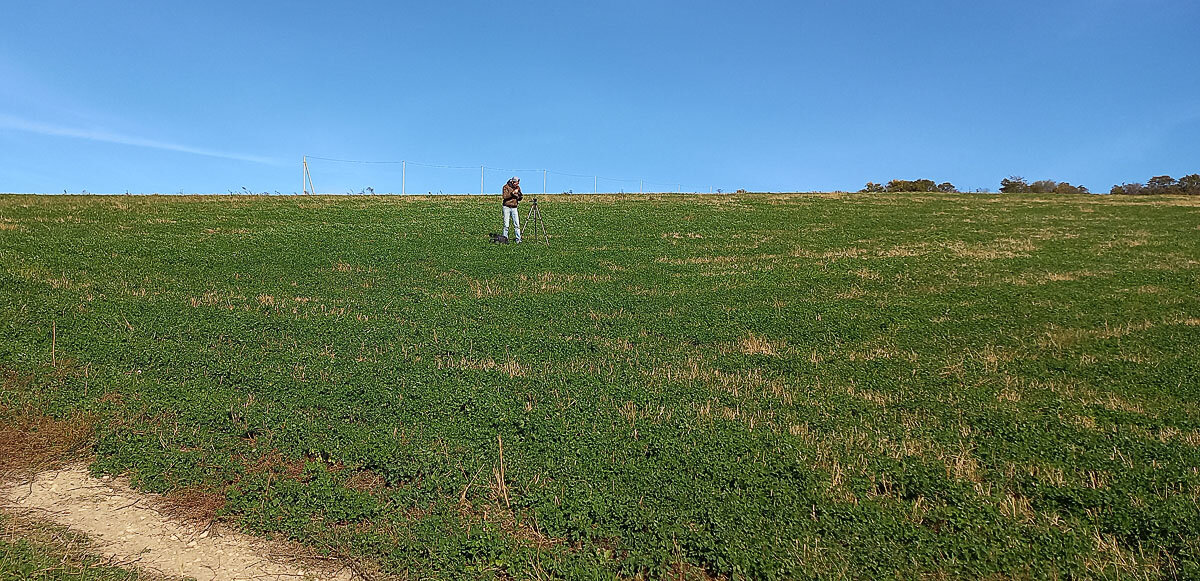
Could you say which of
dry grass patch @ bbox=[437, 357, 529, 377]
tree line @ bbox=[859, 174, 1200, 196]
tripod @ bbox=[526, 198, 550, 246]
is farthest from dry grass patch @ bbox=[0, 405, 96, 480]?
tree line @ bbox=[859, 174, 1200, 196]

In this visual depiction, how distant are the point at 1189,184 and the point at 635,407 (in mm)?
74346

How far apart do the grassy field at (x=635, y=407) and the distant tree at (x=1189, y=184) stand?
50.2m

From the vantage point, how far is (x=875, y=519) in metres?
5.82

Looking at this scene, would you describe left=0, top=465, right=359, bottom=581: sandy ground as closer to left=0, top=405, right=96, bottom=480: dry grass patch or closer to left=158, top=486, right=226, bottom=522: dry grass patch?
left=158, top=486, right=226, bottom=522: dry grass patch

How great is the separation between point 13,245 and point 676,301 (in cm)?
1681

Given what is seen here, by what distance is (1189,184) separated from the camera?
199 feet

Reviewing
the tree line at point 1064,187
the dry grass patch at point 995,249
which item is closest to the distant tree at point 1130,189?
the tree line at point 1064,187

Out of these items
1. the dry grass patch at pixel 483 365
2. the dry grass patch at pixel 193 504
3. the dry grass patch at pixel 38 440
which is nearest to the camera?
the dry grass patch at pixel 193 504

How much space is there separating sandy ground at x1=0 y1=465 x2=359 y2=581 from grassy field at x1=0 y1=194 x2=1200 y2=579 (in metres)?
0.23

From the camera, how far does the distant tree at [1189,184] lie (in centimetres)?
5571

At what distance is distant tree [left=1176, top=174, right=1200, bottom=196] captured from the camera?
55.7 m

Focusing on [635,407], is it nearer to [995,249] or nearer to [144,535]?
[144,535]

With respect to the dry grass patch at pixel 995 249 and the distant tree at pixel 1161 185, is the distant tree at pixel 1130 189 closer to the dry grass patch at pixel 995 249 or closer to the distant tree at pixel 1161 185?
the distant tree at pixel 1161 185

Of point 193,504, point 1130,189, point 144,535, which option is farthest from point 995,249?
point 1130,189
